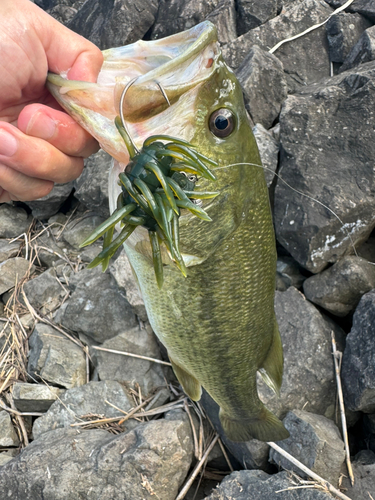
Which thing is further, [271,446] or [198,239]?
[271,446]

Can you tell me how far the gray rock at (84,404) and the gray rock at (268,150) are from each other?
2069 millimetres

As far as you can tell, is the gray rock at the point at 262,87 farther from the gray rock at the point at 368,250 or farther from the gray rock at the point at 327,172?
the gray rock at the point at 368,250

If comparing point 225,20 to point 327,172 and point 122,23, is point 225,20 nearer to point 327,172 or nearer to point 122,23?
point 122,23

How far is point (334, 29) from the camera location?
15.3 ft

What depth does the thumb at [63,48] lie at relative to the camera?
146cm

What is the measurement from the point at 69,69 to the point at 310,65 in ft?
12.8

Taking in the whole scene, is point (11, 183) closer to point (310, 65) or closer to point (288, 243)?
point (288, 243)

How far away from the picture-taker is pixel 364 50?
4008 mm

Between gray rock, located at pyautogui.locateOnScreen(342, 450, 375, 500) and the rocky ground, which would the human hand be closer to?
the rocky ground

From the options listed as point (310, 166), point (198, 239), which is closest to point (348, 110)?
point (310, 166)

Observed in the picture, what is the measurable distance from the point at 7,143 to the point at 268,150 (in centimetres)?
262

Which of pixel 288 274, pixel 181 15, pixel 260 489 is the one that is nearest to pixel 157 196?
pixel 260 489

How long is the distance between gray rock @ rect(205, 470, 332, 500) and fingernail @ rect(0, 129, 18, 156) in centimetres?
211

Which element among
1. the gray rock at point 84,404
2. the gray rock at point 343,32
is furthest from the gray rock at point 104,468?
the gray rock at point 343,32
